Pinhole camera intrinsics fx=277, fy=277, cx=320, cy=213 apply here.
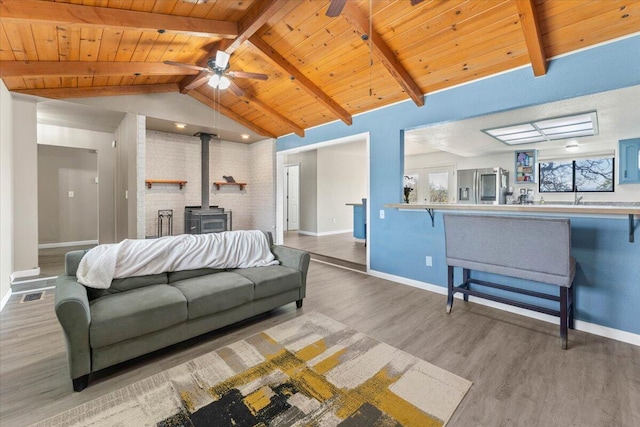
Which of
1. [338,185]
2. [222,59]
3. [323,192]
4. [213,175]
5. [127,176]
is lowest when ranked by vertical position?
[323,192]

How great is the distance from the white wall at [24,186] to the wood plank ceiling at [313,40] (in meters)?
0.33

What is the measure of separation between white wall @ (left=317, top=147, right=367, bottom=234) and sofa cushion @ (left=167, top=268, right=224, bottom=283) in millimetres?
5270

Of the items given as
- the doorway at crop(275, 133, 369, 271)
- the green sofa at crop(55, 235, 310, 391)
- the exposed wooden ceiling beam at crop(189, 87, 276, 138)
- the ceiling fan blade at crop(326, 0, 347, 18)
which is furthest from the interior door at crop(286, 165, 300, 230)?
the ceiling fan blade at crop(326, 0, 347, 18)

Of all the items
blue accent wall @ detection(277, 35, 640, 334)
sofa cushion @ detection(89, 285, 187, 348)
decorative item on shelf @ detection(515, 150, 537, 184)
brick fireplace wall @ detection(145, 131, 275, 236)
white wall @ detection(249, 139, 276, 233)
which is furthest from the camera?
white wall @ detection(249, 139, 276, 233)

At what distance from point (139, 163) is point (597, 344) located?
6243 millimetres

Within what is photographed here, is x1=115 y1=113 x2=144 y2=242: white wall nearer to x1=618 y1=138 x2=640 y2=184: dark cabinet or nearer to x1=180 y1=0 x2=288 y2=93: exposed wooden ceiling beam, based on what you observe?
x1=180 y1=0 x2=288 y2=93: exposed wooden ceiling beam

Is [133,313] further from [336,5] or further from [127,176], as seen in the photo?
[127,176]

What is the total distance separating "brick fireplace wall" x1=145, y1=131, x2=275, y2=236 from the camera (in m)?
6.02

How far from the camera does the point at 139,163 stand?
4730mm

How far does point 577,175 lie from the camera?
495cm

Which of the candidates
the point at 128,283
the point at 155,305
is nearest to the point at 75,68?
the point at 128,283

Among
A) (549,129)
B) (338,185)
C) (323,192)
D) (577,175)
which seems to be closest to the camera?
(549,129)

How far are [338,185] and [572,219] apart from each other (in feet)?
20.2

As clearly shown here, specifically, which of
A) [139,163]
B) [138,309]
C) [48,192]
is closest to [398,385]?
[138,309]
